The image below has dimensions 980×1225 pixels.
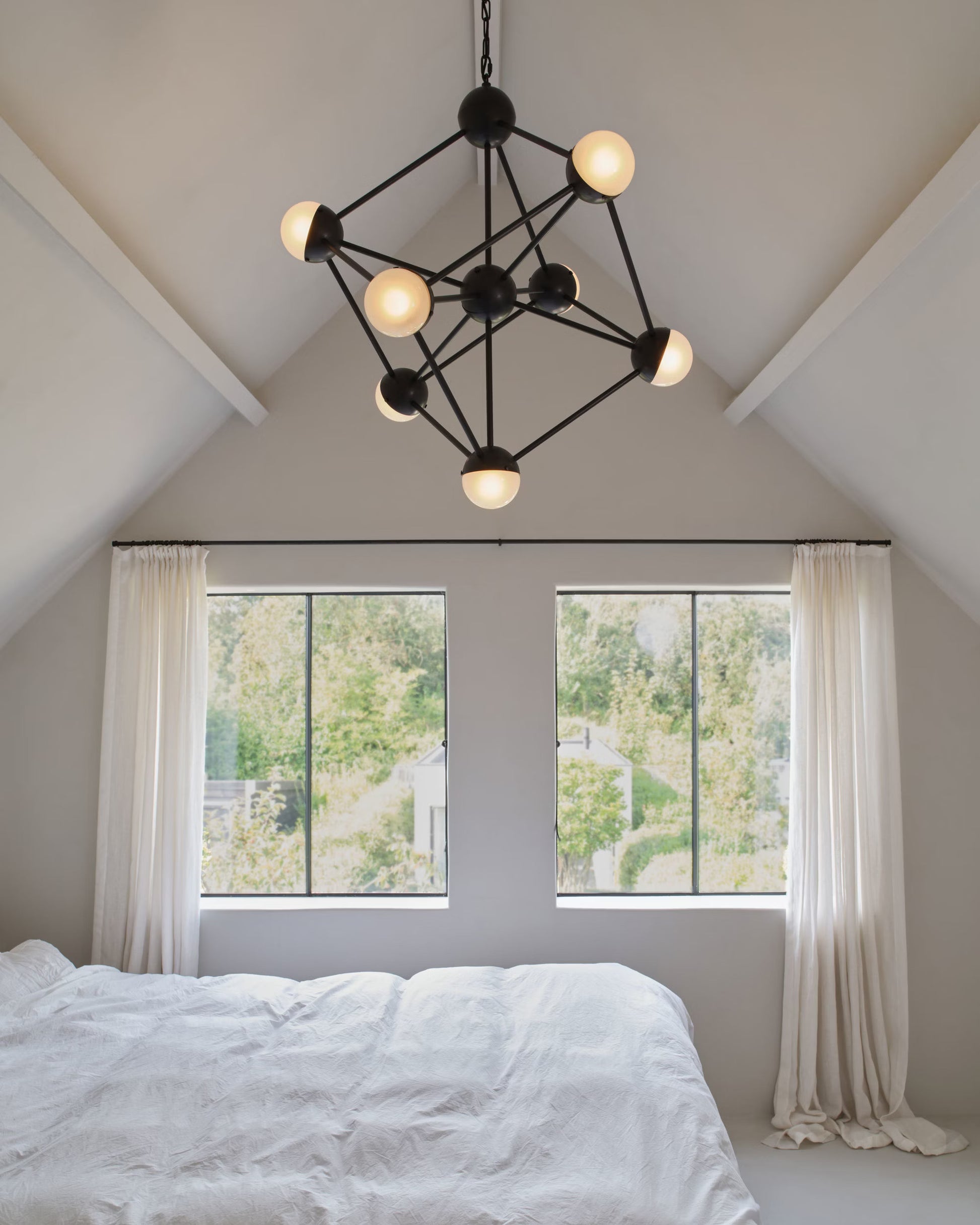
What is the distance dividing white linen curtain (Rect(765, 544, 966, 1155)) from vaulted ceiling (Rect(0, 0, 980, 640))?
41 centimetres

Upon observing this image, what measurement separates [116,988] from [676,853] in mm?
2201

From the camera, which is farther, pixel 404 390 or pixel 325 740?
pixel 325 740

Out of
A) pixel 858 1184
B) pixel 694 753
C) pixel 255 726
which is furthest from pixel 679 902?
pixel 255 726

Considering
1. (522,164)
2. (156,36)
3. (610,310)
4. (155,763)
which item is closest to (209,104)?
(156,36)

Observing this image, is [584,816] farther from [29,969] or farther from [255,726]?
[29,969]

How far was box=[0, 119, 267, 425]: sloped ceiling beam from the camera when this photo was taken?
179 cm

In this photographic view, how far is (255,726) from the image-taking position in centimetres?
356

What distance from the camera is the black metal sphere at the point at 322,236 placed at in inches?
56.1

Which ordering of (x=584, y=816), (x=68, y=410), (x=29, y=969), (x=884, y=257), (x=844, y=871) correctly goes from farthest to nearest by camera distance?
(x=584, y=816) < (x=844, y=871) < (x=29, y=969) < (x=68, y=410) < (x=884, y=257)

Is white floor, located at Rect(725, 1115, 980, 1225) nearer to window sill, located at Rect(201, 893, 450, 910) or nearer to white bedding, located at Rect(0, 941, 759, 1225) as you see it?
white bedding, located at Rect(0, 941, 759, 1225)

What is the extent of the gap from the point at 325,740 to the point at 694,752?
5.26 feet

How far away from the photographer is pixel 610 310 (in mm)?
3521

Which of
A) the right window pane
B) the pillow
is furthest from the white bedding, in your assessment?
the right window pane

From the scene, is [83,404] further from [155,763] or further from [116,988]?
[116,988]
